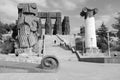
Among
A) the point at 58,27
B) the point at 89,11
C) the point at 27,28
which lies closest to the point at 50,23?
the point at 58,27

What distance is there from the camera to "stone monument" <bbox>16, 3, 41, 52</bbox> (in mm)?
17934

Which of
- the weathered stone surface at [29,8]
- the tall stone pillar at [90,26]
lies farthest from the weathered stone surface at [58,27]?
the weathered stone surface at [29,8]

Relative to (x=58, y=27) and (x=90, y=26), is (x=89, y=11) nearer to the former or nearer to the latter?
(x=90, y=26)

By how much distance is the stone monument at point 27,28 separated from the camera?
17.9 m

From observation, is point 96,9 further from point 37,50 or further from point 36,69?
point 36,69

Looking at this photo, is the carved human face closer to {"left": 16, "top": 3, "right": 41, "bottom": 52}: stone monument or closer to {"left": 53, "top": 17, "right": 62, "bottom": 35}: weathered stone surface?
{"left": 16, "top": 3, "right": 41, "bottom": 52}: stone monument

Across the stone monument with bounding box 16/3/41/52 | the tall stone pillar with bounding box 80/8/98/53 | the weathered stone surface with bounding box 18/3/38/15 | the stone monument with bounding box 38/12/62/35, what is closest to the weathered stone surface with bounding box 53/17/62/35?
the stone monument with bounding box 38/12/62/35

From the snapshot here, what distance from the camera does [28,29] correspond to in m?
18.3

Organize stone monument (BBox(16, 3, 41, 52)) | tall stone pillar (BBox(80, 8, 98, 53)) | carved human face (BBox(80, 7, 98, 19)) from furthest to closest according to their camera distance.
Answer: carved human face (BBox(80, 7, 98, 19)) → tall stone pillar (BBox(80, 8, 98, 53)) → stone monument (BBox(16, 3, 41, 52))

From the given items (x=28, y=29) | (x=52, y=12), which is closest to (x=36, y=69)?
(x=28, y=29)

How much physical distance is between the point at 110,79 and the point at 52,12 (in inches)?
1328

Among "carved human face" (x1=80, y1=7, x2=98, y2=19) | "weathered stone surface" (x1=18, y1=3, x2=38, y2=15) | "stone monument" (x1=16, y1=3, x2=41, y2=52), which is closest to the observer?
"stone monument" (x1=16, y1=3, x2=41, y2=52)

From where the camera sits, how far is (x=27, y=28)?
59.7 feet

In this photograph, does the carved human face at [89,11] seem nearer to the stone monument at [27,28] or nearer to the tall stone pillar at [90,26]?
the tall stone pillar at [90,26]
